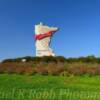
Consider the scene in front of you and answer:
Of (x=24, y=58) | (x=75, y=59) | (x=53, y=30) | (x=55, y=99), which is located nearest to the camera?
(x=55, y=99)

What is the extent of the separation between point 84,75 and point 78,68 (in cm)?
84

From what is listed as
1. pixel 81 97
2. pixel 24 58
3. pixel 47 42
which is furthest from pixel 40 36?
pixel 81 97

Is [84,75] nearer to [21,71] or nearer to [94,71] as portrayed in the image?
[94,71]

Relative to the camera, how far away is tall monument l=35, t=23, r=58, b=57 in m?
30.2

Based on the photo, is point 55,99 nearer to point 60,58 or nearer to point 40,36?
point 60,58

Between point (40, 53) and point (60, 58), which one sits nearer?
point (60, 58)

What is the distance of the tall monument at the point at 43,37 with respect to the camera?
30156 millimetres

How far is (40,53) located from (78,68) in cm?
1276

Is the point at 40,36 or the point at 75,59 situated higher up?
the point at 40,36

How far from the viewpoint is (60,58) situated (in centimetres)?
2444

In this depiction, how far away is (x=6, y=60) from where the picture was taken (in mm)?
25703

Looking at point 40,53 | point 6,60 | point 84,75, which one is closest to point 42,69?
point 84,75

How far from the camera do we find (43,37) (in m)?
30.6

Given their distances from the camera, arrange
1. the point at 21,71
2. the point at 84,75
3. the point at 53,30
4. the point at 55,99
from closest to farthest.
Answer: the point at 55,99
the point at 84,75
the point at 21,71
the point at 53,30
